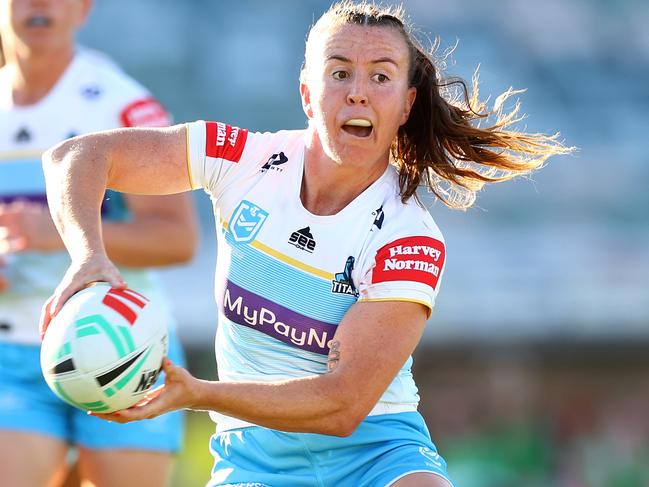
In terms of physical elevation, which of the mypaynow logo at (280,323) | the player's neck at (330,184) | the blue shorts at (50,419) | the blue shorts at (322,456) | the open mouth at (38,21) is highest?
the open mouth at (38,21)

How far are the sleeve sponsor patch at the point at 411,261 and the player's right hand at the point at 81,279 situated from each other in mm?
848

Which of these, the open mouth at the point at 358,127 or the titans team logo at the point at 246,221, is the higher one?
the open mouth at the point at 358,127

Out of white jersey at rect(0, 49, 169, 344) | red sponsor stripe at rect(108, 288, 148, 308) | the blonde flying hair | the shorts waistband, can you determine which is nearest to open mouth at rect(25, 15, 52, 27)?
white jersey at rect(0, 49, 169, 344)

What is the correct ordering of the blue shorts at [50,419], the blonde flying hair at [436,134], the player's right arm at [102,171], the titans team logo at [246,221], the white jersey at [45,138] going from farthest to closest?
the white jersey at [45,138] → the blue shorts at [50,419] → the blonde flying hair at [436,134] → the titans team logo at [246,221] → the player's right arm at [102,171]

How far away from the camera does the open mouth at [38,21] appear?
5.30m

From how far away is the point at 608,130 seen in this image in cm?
1519

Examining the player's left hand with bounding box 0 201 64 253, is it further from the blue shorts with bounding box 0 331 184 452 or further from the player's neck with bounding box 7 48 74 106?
the player's neck with bounding box 7 48 74 106

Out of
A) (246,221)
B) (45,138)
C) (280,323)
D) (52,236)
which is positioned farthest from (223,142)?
(45,138)

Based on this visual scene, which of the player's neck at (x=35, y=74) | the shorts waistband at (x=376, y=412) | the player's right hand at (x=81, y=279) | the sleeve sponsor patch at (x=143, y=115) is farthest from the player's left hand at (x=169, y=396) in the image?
the player's neck at (x=35, y=74)

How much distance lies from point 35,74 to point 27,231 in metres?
0.82

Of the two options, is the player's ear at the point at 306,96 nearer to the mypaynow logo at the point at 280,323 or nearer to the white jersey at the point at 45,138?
the mypaynow logo at the point at 280,323

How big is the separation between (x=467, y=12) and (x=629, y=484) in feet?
22.0

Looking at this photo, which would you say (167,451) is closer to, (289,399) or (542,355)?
(289,399)

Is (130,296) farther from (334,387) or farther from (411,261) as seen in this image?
(411,261)
